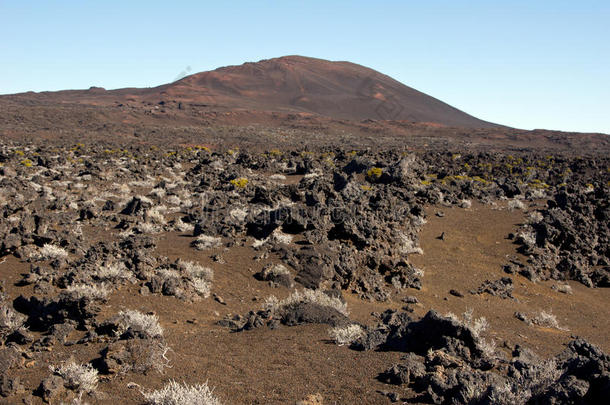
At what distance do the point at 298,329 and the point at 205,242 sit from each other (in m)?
4.41

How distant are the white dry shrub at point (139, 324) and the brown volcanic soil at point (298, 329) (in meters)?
0.21

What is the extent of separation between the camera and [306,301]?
6.35m

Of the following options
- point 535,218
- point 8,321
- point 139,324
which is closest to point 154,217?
point 8,321

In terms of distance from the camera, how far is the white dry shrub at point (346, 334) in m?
5.20

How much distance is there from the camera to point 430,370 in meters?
4.37

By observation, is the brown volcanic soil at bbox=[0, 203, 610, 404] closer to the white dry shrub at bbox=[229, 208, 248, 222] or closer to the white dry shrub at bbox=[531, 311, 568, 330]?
the white dry shrub at bbox=[531, 311, 568, 330]

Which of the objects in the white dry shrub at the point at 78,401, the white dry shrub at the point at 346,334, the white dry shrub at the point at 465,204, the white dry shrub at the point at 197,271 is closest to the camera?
the white dry shrub at the point at 78,401

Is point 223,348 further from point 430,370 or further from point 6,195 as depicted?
point 6,195

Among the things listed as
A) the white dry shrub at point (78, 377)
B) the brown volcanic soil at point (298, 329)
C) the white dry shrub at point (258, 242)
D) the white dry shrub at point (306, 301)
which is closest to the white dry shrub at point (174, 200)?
the brown volcanic soil at point (298, 329)

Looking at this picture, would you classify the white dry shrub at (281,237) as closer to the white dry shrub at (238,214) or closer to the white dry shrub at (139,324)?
the white dry shrub at (238,214)

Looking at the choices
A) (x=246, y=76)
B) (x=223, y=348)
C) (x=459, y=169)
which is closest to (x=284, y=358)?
(x=223, y=348)

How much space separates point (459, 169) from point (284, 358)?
869 inches

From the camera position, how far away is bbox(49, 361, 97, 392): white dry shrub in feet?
13.5

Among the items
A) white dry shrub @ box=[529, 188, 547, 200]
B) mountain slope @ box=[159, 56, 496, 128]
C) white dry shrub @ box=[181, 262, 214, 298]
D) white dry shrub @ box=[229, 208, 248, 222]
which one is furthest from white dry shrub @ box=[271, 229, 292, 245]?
mountain slope @ box=[159, 56, 496, 128]
